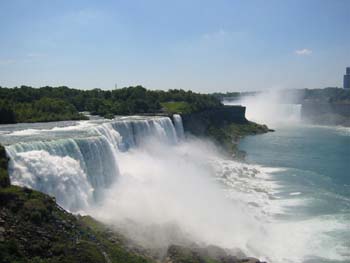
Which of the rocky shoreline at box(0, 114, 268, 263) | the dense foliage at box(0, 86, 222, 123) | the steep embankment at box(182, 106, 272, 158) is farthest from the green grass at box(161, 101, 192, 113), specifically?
the rocky shoreline at box(0, 114, 268, 263)

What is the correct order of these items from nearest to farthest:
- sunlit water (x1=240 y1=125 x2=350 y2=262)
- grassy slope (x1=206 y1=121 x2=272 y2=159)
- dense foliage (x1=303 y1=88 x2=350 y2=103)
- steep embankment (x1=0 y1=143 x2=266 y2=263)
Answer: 1. steep embankment (x1=0 y1=143 x2=266 y2=263)
2. sunlit water (x1=240 y1=125 x2=350 y2=262)
3. grassy slope (x1=206 y1=121 x2=272 y2=159)
4. dense foliage (x1=303 y1=88 x2=350 y2=103)

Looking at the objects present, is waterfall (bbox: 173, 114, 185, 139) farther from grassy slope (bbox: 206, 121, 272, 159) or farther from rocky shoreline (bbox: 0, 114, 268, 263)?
rocky shoreline (bbox: 0, 114, 268, 263)

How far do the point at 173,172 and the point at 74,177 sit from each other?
10.6 m

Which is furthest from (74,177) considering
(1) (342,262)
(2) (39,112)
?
(2) (39,112)

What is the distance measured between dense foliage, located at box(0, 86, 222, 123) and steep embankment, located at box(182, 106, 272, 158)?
52.8 inches

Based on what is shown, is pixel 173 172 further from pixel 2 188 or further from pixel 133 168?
pixel 2 188

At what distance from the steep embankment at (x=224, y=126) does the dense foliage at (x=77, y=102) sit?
→ 1.34 m

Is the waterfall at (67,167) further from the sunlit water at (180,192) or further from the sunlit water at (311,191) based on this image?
the sunlit water at (311,191)

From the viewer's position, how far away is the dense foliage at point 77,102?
102 feet

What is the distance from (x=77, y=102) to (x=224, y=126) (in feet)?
67.2

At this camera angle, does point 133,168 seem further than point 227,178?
No

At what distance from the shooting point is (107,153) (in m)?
21.6

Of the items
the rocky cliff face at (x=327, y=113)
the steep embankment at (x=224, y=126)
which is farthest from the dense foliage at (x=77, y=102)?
the rocky cliff face at (x=327, y=113)

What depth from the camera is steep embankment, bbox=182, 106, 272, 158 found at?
42.7 meters
